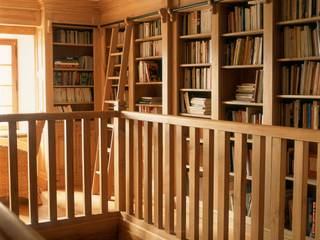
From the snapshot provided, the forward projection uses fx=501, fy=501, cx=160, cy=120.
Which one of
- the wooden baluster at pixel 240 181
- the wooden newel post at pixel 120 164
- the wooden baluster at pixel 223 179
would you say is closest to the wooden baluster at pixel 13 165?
the wooden newel post at pixel 120 164

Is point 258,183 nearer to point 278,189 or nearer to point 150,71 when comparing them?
point 278,189

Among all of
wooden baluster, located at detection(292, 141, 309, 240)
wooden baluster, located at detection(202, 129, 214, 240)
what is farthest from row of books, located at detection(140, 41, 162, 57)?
wooden baluster, located at detection(292, 141, 309, 240)

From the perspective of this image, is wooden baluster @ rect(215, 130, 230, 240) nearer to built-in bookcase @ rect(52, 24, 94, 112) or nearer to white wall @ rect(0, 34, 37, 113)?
built-in bookcase @ rect(52, 24, 94, 112)

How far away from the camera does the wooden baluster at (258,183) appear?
2654mm

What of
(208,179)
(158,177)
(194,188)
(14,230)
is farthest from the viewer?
(158,177)

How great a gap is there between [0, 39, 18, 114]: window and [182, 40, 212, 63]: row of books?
2624 millimetres

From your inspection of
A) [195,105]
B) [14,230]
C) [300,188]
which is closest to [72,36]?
[195,105]

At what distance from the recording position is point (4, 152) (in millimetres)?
5598

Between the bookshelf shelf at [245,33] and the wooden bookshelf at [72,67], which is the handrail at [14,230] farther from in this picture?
the wooden bookshelf at [72,67]

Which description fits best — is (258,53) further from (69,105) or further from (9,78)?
(9,78)

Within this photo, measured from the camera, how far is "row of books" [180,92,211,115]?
4887mm

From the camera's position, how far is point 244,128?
2.73 metres

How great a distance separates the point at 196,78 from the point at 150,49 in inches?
37.2

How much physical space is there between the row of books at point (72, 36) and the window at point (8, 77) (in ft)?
2.14
